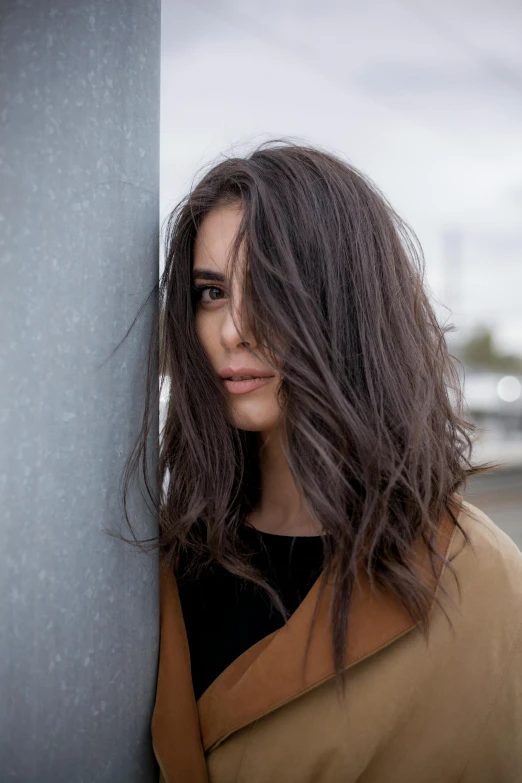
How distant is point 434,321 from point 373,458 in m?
0.43

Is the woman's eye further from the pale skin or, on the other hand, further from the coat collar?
the coat collar

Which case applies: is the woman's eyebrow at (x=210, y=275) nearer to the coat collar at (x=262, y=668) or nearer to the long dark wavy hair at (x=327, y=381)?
the long dark wavy hair at (x=327, y=381)

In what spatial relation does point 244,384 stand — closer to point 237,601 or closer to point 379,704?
point 237,601

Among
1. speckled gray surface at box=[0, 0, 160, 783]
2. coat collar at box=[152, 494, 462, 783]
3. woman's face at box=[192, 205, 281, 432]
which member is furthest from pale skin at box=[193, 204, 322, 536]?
speckled gray surface at box=[0, 0, 160, 783]

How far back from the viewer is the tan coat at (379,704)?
1.12 m

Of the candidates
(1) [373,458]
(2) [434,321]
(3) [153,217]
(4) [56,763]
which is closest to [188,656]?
(4) [56,763]

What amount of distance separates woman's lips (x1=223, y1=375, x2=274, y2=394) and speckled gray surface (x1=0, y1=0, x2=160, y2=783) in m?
0.35

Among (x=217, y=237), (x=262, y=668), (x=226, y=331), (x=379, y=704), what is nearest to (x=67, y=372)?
(x=226, y=331)

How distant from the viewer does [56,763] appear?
2.90 ft

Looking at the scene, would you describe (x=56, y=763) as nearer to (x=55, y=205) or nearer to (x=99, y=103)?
(x=55, y=205)

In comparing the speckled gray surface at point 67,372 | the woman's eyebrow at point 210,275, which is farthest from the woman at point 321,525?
the speckled gray surface at point 67,372

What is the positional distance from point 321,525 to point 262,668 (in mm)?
262

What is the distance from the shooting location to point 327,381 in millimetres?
1200

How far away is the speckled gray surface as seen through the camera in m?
0.85
